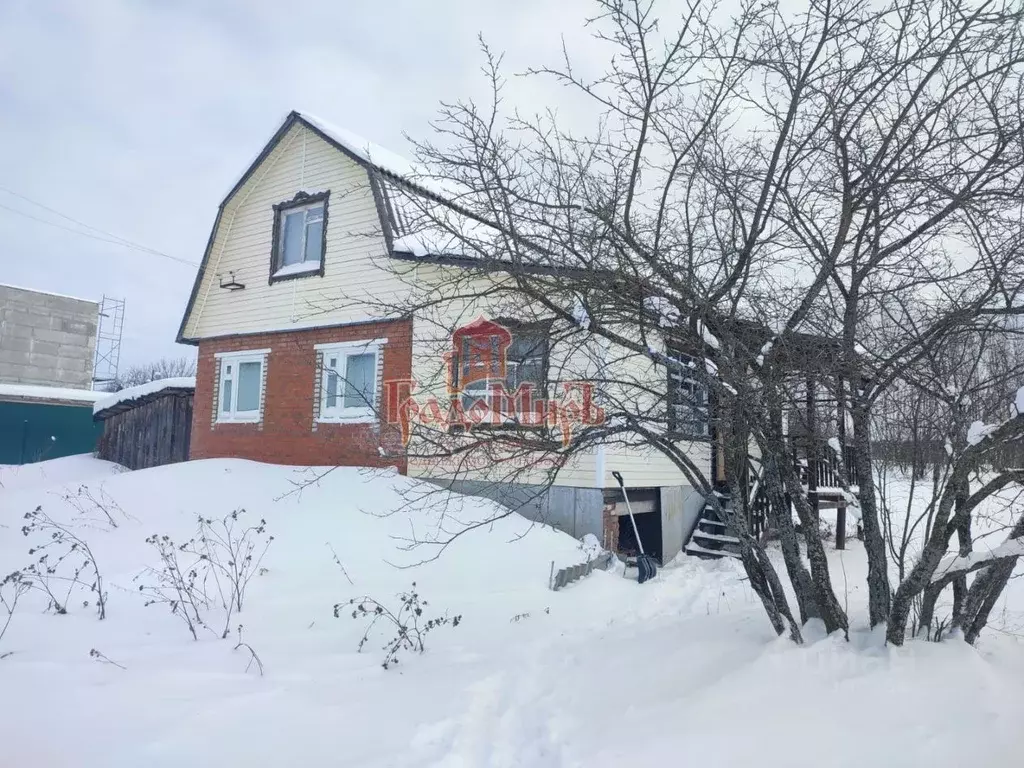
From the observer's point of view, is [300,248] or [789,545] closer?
[789,545]

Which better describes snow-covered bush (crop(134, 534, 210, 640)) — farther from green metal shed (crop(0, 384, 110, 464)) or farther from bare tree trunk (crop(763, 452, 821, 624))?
green metal shed (crop(0, 384, 110, 464))

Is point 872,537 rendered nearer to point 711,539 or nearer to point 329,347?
point 711,539

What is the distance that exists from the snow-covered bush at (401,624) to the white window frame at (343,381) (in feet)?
17.6

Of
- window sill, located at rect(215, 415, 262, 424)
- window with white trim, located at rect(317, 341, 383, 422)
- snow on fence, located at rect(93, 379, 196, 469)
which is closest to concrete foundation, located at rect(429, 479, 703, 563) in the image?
window with white trim, located at rect(317, 341, 383, 422)

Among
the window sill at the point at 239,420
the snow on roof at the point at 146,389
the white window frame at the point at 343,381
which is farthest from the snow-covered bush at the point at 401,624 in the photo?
the snow on roof at the point at 146,389

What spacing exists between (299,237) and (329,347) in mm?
2373

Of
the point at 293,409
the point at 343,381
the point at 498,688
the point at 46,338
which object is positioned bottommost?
the point at 498,688

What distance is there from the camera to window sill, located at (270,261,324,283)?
12.2 m

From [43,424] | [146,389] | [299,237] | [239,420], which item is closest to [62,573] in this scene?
[239,420]

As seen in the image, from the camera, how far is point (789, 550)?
13.3 ft

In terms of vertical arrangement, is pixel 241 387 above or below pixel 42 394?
below

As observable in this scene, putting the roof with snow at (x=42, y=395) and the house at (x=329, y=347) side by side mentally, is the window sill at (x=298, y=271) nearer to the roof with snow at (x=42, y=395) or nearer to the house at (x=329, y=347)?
the house at (x=329, y=347)

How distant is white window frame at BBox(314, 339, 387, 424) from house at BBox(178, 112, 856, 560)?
0.08 feet

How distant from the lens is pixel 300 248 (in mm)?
12766
